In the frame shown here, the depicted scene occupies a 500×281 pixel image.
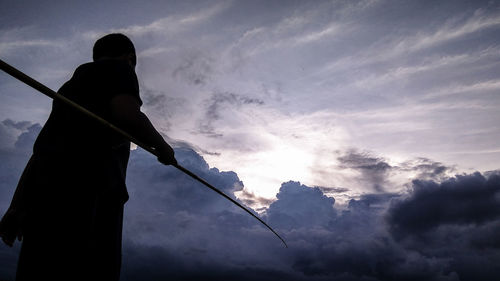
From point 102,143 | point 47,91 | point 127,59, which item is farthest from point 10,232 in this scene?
point 127,59

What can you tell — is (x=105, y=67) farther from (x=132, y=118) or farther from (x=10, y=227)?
(x=10, y=227)

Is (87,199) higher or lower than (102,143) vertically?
lower

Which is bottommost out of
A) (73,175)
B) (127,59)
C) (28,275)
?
(28,275)

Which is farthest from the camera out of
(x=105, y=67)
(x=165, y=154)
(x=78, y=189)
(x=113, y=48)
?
(x=113, y=48)

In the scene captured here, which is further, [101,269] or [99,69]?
[99,69]

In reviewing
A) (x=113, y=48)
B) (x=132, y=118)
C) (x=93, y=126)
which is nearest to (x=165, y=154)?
(x=132, y=118)

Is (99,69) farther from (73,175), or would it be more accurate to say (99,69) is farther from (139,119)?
(73,175)

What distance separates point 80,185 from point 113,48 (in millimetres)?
1483

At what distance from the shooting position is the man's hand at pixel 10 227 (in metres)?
2.73

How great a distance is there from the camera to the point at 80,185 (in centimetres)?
265

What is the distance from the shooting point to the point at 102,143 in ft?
9.12

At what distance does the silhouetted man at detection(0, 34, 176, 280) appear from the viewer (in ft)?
8.27

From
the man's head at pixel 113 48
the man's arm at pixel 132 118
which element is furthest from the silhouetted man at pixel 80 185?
the man's head at pixel 113 48

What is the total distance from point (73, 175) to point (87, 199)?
22 centimetres
